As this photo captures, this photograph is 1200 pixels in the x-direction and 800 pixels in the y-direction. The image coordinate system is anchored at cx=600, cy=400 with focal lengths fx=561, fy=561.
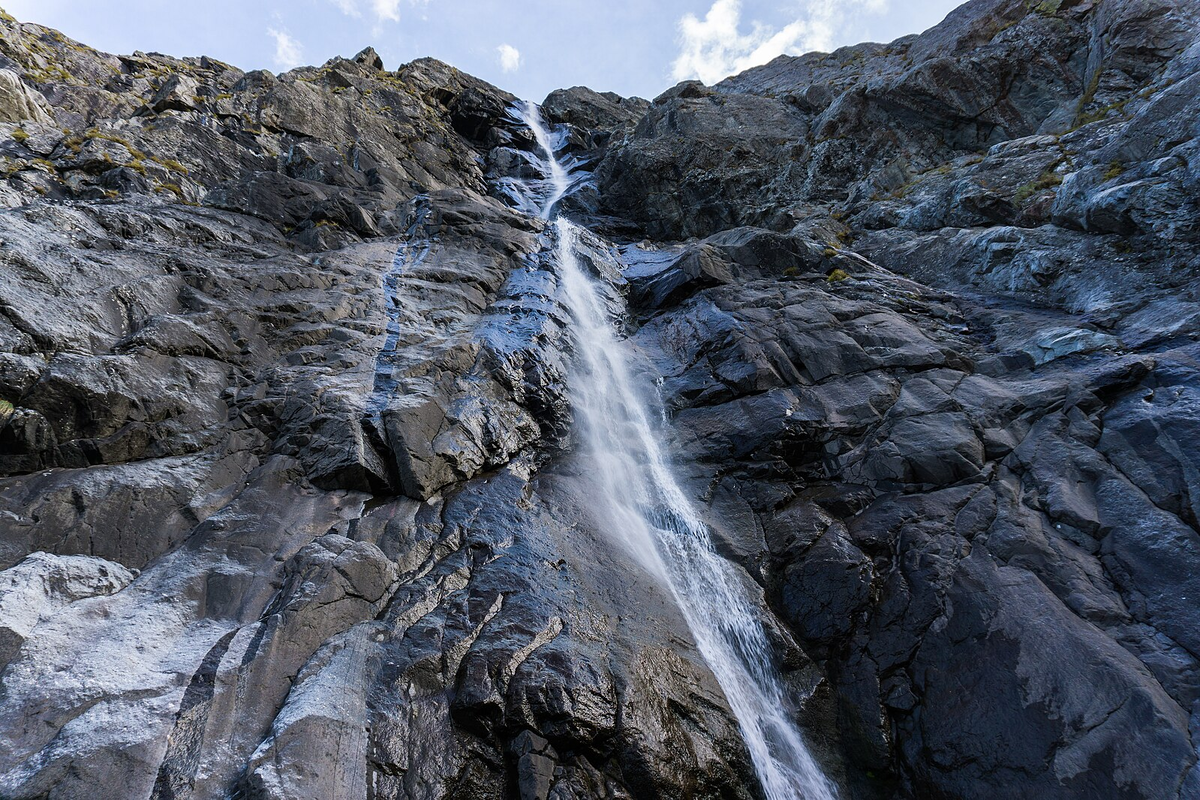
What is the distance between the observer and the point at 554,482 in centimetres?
1231

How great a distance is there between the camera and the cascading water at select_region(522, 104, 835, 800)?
28.4 ft

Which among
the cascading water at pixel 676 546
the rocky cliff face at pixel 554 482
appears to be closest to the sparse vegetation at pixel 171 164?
the rocky cliff face at pixel 554 482

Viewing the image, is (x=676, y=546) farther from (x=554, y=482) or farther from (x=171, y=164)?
(x=171, y=164)

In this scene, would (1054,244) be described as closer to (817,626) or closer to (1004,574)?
(1004,574)

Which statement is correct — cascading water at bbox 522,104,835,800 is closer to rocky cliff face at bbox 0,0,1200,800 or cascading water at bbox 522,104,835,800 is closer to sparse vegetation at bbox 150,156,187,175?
rocky cliff face at bbox 0,0,1200,800

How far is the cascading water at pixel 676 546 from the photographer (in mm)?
8648

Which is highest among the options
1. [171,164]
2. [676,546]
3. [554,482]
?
[171,164]

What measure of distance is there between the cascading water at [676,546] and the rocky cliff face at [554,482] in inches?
17.9

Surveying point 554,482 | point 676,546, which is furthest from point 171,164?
point 676,546

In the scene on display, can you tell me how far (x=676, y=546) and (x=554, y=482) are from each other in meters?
2.94

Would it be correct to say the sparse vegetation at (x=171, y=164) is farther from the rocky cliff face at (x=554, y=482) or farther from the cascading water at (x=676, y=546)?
the cascading water at (x=676, y=546)

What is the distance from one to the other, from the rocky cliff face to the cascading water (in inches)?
17.9

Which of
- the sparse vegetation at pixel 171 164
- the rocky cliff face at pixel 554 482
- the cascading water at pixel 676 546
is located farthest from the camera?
the sparse vegetation at pixel 171 164

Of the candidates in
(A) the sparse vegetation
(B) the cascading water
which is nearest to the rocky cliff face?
(A) the sparse vegetation
